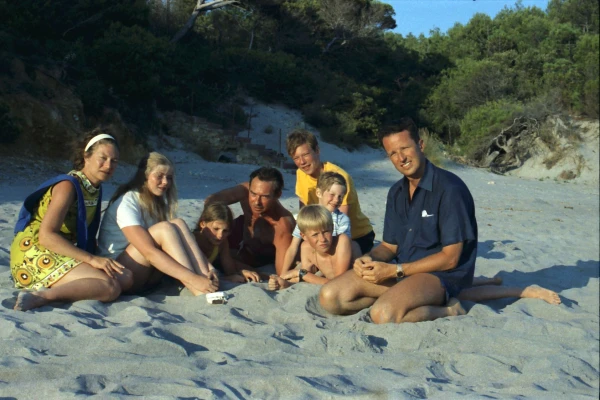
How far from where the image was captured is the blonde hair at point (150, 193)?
4.39 m

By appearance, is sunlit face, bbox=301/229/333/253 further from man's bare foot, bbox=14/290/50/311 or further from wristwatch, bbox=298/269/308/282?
man's bare foot, bbox=14/290/50/311

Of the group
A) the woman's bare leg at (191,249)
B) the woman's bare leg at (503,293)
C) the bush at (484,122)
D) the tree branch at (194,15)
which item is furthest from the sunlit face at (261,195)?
the bush at (484,122)

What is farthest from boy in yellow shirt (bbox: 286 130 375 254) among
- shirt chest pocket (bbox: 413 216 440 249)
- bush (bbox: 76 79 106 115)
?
bush (bbox: 76 79 106 115)

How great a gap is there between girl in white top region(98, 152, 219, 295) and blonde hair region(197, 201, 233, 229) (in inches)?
10.3

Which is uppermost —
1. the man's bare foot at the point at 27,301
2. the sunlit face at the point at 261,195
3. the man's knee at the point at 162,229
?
the sunlit face at the point at 261,195

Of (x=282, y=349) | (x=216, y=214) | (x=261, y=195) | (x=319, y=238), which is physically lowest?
(x=282, y=349)

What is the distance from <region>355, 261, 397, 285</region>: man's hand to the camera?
396 cm

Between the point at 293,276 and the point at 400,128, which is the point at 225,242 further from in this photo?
the point at 400,128

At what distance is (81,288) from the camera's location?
3881mm

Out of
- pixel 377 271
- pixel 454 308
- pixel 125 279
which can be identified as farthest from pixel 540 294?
pixel 125 279

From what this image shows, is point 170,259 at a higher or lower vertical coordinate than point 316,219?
lower

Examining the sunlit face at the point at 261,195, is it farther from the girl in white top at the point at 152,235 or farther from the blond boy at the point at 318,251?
the girl in white top at the point at 152,235

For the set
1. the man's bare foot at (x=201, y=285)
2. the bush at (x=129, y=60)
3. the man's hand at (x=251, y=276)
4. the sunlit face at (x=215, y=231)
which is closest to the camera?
the man's bare foot at (x=201, y=285)

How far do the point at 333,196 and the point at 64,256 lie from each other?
1829 mm
